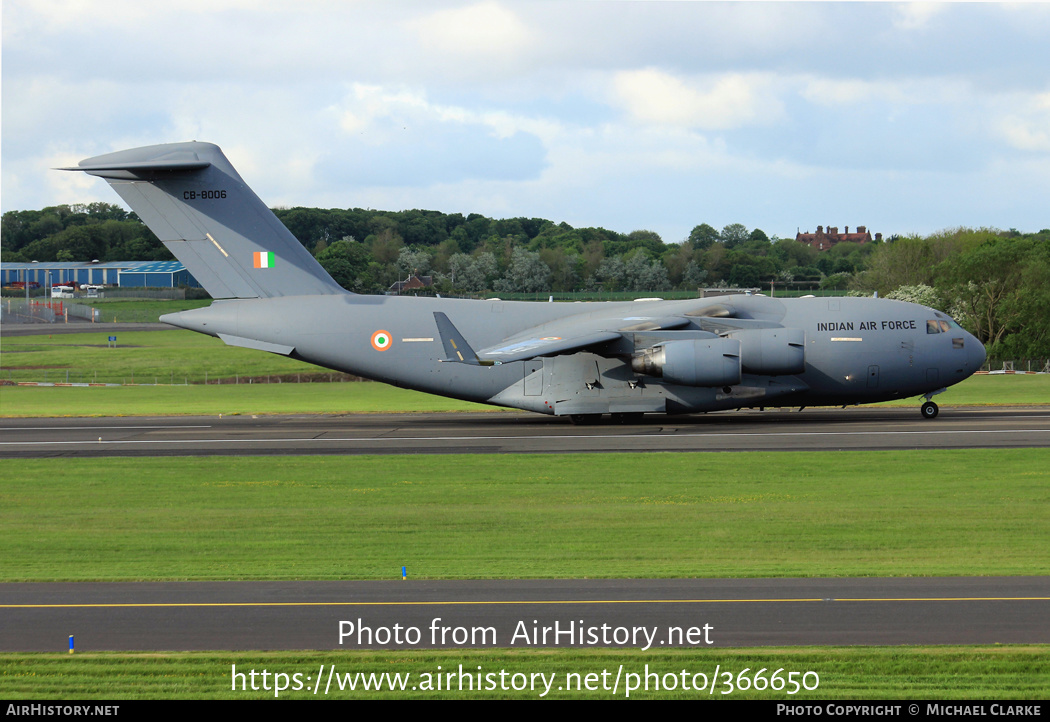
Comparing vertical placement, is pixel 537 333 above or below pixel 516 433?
above

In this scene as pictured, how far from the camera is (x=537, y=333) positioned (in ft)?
107

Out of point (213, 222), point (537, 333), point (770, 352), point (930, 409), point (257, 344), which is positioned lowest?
point (930, 409)

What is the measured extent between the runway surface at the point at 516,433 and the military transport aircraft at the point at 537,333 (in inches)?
50.3

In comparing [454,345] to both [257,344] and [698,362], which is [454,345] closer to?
[257,344]

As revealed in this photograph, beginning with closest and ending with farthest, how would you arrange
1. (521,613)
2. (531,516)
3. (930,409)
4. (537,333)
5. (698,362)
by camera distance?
(521,613), (531,516), (698,362), (537,333), (930,409)

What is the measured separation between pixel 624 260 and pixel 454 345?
252ft

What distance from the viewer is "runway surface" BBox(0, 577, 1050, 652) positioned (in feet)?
35.8

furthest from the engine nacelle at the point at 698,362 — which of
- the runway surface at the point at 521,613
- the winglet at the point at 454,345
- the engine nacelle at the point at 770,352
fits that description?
the runway surface at the point at 521,613

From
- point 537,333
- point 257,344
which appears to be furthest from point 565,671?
point 257,344

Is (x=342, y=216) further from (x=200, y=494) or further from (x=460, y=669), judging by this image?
(x=460, y=669)

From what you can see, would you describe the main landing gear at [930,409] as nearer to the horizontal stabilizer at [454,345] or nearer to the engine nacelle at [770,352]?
the engine nacelle at [770,352]

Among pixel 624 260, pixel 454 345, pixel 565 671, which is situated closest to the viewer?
pixel 565 671

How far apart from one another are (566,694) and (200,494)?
45.3 ft

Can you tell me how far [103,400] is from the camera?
4641 cm
